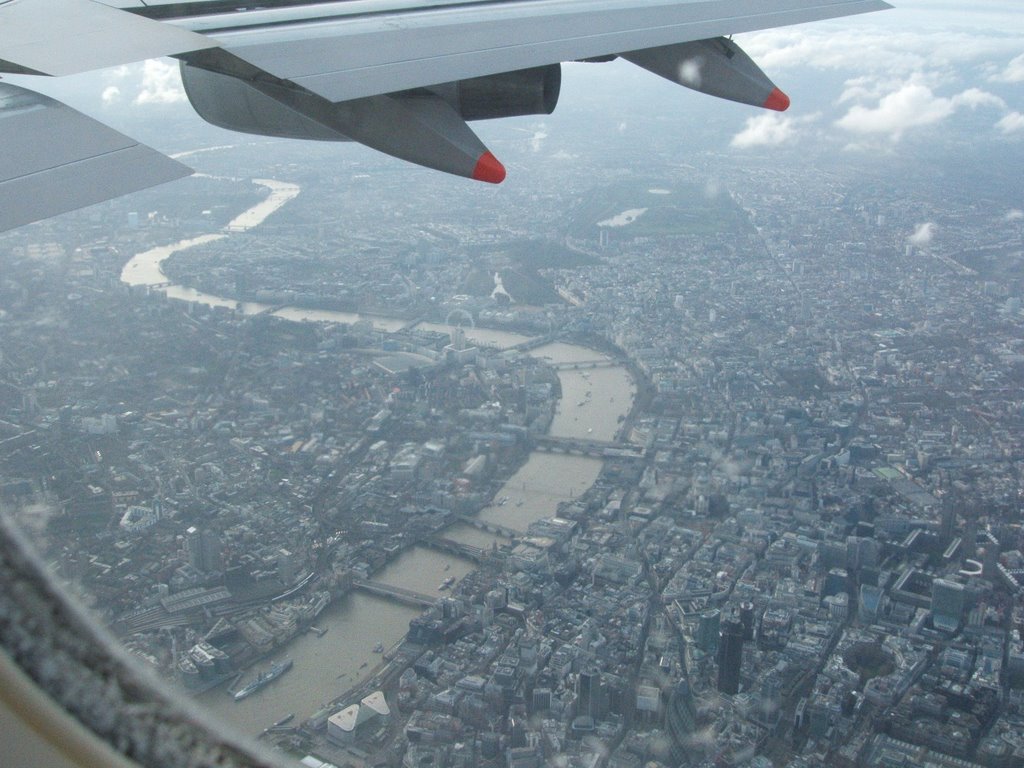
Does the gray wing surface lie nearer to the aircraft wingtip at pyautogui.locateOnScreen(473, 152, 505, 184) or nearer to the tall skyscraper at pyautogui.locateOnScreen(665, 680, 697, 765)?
the aircraft wingtip at pyautogui.locateOnScreen(473, 152, 505, 184)

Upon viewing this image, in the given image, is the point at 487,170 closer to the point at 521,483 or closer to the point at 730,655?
the point at 730,655

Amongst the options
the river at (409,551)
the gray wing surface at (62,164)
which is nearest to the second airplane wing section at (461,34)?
the gray wing surface at (62,164)

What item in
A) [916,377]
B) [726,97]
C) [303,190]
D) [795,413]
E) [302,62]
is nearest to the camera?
[302,62]

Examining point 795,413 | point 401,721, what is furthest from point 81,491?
point 795,413

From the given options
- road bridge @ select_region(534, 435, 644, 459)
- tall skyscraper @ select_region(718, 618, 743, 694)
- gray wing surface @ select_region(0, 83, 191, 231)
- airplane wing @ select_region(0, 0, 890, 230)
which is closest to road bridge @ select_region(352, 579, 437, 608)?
tall skyscraper @ select_region(718, 618, 743, 694)

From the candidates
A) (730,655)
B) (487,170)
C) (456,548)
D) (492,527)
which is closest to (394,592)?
(456,548)

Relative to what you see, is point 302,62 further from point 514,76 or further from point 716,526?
point 716,526

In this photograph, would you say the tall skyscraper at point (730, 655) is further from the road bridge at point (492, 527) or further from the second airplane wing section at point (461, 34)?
the second airplane wing section at point (461, 34)
